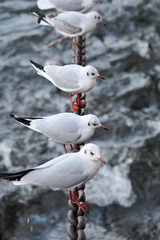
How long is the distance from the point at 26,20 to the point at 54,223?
3.38 metres

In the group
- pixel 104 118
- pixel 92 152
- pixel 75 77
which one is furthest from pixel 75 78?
pixel 104 118

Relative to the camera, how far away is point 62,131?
2031mm

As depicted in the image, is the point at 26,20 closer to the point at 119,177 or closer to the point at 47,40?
the point at 47,40

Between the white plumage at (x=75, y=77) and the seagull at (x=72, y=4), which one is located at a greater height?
the white plumage at (x=75, y=77)

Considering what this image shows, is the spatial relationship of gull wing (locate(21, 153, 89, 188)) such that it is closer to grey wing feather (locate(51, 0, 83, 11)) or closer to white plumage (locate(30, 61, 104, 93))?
white plumage (locate(30, 61, 104, 93))

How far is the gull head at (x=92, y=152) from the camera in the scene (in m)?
1.71

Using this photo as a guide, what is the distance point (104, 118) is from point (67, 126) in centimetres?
184

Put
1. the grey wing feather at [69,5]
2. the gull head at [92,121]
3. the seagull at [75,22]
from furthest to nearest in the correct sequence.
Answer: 1. the grey wing feather at [69,5]
2. the seagull at [75,22]
3. the gull head at [92,121]

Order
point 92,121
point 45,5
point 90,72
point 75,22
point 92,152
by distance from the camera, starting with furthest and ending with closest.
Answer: point 45,5
point 75,22
point 90,72
point 92,121
point 92,152

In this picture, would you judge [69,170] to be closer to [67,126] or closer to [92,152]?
[92,152]

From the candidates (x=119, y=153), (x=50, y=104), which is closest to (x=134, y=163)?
(x=119, y=153)

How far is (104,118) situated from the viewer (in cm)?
382

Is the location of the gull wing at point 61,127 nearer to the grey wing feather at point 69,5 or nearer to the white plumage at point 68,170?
the white plumage at point 68,170

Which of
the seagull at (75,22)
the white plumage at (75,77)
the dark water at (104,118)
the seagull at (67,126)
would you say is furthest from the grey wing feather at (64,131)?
the seagull at (75,22)
